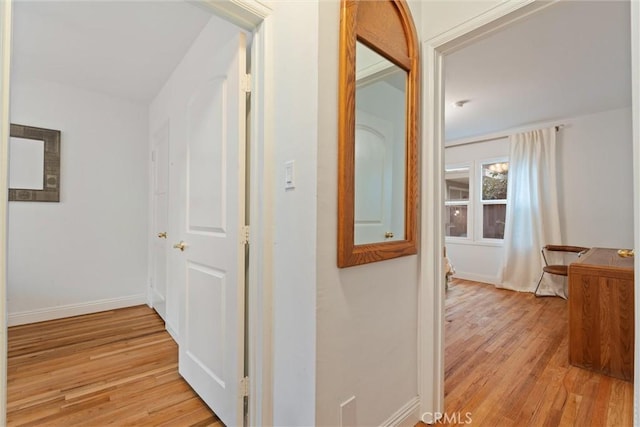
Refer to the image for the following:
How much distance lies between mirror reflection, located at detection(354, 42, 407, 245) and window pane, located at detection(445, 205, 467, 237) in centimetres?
399

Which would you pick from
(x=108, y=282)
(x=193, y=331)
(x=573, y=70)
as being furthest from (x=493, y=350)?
(x=108, y=282)

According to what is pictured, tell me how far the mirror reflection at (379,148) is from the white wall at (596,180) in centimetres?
382

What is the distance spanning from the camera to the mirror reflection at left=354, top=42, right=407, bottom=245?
1.30 meters

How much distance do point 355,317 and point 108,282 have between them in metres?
3.25

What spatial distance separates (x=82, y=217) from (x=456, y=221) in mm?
5349

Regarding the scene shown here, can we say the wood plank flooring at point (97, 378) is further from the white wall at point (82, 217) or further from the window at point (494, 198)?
the window at point (494, 198)

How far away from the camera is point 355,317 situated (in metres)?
1.22

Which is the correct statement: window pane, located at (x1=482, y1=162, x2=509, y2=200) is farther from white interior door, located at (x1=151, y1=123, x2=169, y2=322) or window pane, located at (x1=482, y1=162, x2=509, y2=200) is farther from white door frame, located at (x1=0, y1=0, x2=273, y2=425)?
white interior door, located at (x1=151, y1=123, x2=169, y2=322)

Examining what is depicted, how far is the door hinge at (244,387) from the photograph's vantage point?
1.41 metres

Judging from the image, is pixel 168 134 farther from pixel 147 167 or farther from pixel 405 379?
pixel 405 379

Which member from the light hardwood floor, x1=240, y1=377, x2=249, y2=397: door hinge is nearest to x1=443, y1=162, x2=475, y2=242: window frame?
the light hardwood floor

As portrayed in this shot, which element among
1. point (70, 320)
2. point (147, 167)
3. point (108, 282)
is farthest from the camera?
point (147, 167)

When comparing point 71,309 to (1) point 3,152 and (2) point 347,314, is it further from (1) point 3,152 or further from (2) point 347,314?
(2) point 347,314

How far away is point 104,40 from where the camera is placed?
7.38 feet
